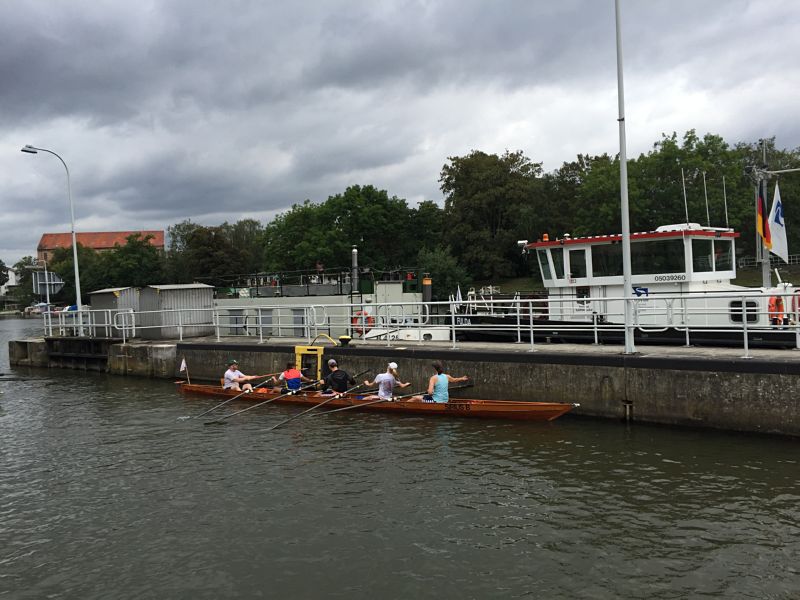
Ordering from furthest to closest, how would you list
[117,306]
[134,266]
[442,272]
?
[134,266] < [442,272] < [117,306]

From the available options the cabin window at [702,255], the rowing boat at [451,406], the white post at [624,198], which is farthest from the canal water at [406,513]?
the cabin window at [702,255]

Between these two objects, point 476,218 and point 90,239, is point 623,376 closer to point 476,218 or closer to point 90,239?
point 476,218

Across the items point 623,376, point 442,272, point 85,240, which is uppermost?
point 85,240

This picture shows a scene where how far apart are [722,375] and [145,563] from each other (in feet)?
34.0

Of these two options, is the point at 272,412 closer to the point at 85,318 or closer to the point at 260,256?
the point at 85,318

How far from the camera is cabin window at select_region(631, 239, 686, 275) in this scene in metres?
17.4

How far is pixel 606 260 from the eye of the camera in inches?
723

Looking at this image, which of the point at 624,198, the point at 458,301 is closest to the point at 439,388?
the point at 458,301

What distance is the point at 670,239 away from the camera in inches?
685

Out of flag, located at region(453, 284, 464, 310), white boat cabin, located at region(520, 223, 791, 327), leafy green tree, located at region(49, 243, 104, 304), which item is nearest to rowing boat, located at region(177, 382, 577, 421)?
flag, located at region(453, 284, 464, 310)

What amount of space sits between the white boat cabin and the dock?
2.16 m

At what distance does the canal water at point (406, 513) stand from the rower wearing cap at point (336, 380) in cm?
231

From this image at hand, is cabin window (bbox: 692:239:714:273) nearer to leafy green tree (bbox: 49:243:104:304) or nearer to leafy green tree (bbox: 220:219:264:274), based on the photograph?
leafy green tree (bbox: 220:219:264:274)

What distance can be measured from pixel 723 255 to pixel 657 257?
6.58 ft
